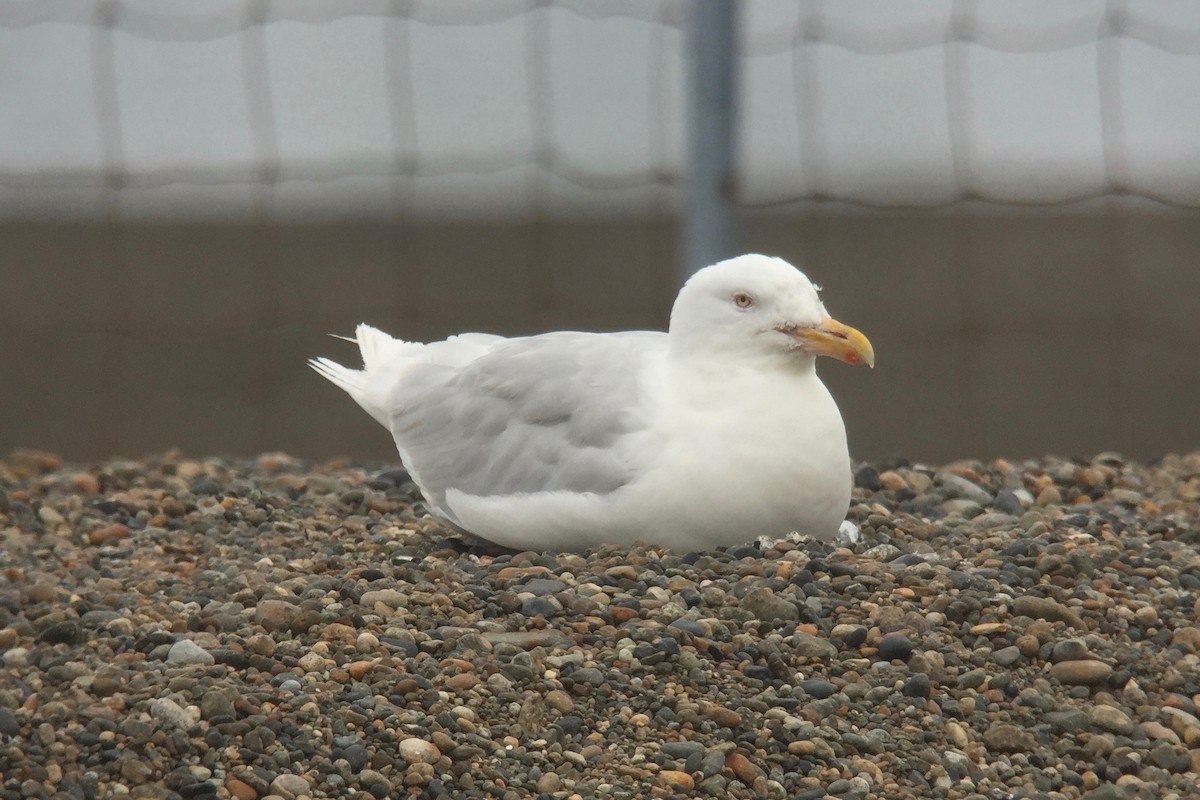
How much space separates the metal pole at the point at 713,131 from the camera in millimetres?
6086

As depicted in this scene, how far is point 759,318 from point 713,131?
1878mm

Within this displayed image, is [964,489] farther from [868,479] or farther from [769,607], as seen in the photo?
[769,607]

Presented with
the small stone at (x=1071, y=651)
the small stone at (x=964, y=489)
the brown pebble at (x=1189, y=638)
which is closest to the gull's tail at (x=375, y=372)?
the small stone at (x=964, y=489)

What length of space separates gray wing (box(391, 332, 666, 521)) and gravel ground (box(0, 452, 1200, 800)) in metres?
0.20

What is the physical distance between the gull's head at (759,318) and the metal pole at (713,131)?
66.1 inches

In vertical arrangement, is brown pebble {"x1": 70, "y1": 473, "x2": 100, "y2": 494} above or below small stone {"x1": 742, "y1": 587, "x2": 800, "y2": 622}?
below

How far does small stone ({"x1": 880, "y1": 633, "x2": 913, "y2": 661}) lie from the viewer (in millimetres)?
3725

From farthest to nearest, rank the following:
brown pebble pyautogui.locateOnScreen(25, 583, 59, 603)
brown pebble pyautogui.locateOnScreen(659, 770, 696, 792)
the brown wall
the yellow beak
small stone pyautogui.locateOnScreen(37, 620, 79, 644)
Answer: the brown wall
the yellow beak
brown pebble pyautogui.locateOnScreen(25, 583, 59, 603)
small stone pyautogui.locateOnScreen(37, 620, 79, 644)
brown pebble pyautogui.locateOnScreen(659, 770, 696, 792)

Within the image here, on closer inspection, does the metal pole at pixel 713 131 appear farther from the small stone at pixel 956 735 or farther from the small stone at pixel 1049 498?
the small stone at pixel 956 735

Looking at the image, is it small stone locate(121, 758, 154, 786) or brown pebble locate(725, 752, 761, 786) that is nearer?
small stone locate(121, 758, 154, 786)

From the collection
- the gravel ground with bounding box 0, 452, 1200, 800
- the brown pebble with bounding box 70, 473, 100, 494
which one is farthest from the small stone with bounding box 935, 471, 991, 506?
the brown pebble with bounding box 70, 473, 100, 494

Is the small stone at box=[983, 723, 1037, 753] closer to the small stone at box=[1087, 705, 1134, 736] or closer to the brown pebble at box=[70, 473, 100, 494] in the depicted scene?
the small stone at box=[1087, 705, 1134, 736]

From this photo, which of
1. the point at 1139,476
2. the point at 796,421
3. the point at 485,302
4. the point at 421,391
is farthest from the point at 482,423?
the point at 485,302

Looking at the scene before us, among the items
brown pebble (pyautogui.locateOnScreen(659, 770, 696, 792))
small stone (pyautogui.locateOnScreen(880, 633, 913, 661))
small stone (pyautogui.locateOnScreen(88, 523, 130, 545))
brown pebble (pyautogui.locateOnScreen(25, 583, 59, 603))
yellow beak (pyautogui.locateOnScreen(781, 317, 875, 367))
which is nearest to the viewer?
brown pebble (pyautogui.locateOnScreen(659, 770, 696, 792))
